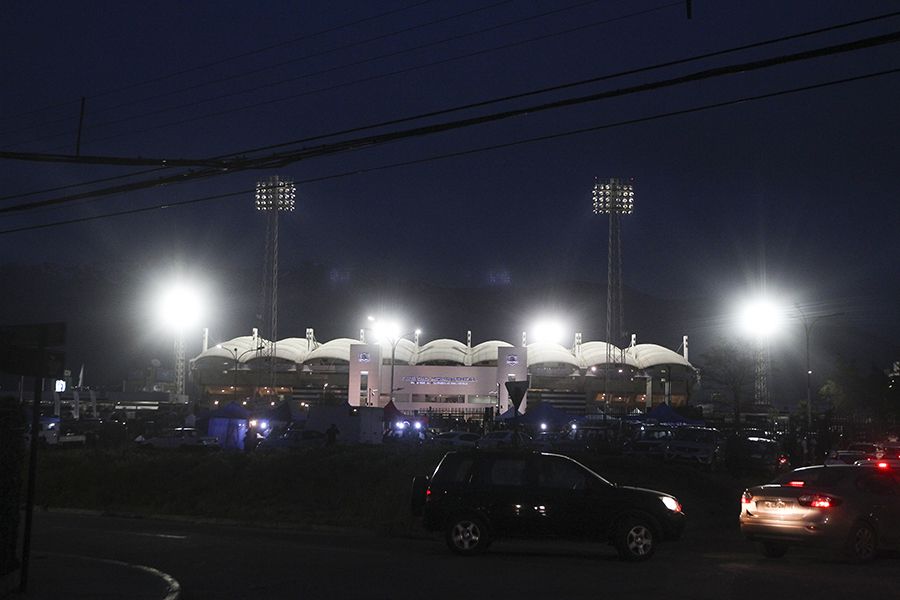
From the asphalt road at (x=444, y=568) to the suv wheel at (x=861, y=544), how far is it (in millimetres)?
246

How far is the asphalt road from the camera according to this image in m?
11.7

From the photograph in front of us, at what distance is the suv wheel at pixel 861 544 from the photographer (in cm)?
1462

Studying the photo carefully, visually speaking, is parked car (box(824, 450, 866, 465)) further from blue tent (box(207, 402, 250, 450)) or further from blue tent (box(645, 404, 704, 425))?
blue tent (box(207, 402, 250, 450))

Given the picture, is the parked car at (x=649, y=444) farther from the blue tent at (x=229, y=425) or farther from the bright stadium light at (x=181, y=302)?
the bright stadium light at (x=181, y=302)

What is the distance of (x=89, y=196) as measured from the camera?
18672 mm

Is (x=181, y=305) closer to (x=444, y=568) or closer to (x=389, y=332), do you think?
(x=389, y=332)

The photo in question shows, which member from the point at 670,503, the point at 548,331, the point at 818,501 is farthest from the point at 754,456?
the point at 548,331

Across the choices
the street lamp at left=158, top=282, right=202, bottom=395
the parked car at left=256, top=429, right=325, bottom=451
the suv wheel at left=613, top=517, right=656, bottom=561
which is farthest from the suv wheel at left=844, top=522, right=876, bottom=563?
the street lamp at left=158, top=282, right=202, bottom=395

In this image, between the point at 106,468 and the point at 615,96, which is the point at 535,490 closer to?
the point at 615,96

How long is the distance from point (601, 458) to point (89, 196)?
14637 mm

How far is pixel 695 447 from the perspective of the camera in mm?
35531

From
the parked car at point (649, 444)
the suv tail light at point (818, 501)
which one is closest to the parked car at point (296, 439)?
the parked car at point (649, 444)

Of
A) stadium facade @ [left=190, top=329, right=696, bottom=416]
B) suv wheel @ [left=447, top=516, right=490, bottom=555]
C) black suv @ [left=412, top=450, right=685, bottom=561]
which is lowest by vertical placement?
suv wheel @ [left=447, top=516, right=490, bottom=555]

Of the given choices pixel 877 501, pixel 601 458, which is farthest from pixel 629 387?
pixel 877 501
